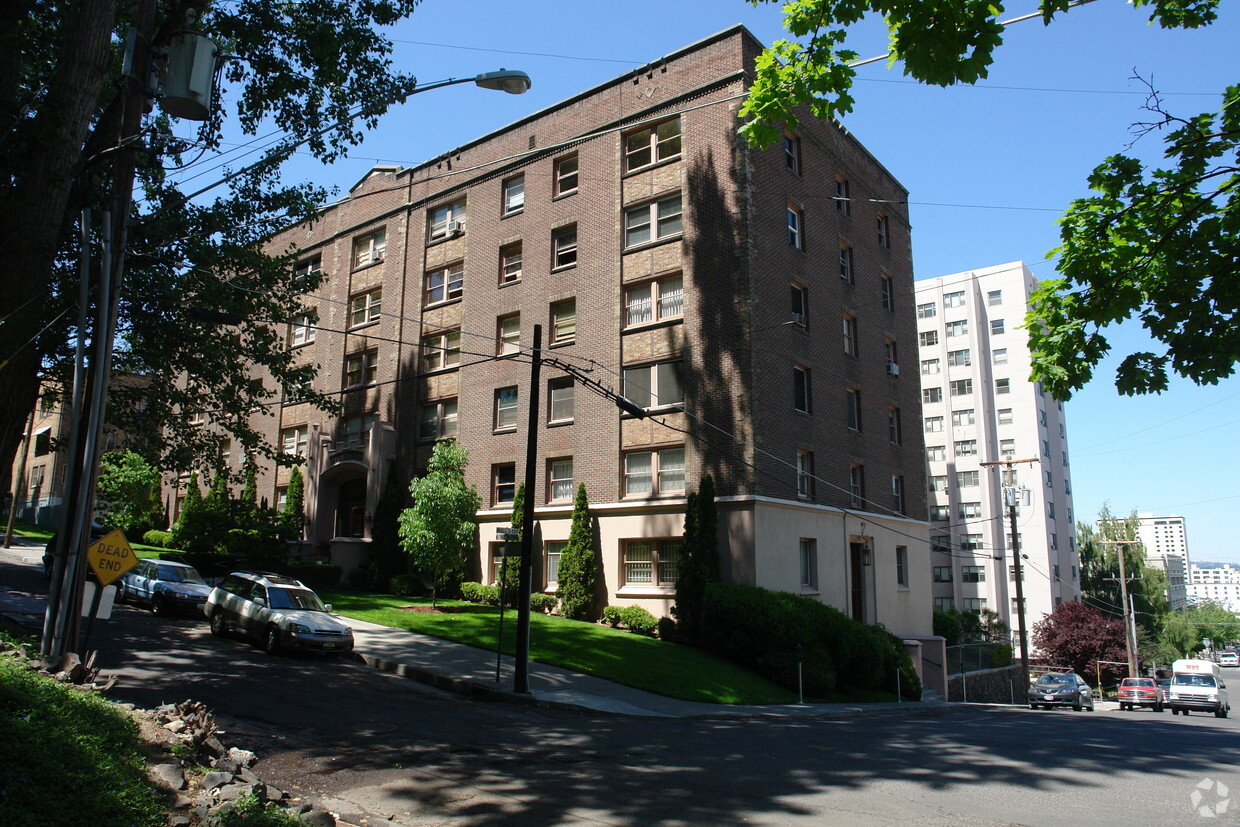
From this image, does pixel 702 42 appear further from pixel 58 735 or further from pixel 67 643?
pixel 58 735

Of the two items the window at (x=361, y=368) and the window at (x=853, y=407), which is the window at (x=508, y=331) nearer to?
the window at (x=361, y=368)

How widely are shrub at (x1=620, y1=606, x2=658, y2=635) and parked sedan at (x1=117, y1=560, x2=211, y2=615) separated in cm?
1170

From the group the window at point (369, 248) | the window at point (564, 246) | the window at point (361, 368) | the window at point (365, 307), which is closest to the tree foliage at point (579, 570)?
the window at point (564, 246)

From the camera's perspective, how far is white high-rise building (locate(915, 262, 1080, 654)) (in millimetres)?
65125

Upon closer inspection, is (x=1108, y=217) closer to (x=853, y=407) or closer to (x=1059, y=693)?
(x=853, y=407)

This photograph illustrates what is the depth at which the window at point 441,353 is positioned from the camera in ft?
109

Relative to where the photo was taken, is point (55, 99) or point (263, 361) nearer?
point (55, 99)

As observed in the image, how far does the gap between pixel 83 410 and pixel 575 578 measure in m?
16.5

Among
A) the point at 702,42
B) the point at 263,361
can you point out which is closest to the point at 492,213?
the point at 702,42

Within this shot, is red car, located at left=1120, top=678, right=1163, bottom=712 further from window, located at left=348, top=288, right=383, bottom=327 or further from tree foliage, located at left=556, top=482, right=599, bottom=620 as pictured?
window, located at left=348, top=288, right=383, bottom=327

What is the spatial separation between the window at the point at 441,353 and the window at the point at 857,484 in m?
15.7

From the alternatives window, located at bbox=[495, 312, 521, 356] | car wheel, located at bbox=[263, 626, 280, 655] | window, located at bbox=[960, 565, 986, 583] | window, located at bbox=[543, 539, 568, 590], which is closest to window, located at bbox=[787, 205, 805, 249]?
window, located at bbox=[495, 312, 521, 356]

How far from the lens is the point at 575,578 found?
2681 cm

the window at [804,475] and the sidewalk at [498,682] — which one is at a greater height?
the window at [804,475]
